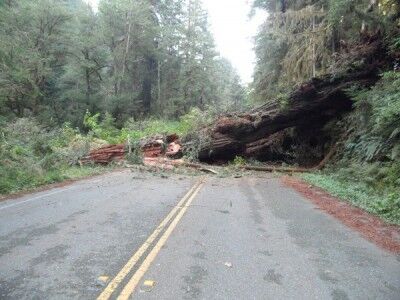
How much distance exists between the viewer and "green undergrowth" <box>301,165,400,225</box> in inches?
406

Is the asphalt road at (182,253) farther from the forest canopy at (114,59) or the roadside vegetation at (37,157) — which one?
the forest canopy at (114,59)

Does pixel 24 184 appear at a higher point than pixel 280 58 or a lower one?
lower

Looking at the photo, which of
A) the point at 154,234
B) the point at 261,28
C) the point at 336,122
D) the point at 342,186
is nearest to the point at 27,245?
the point at 154,234

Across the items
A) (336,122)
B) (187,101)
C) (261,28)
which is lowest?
(336,122)

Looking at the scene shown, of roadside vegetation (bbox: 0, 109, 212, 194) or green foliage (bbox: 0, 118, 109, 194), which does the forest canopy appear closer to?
roadside vegetation (bbox: 0, 109, 212, 194)

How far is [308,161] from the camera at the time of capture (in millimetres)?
24031

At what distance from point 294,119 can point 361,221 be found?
46.9 ft

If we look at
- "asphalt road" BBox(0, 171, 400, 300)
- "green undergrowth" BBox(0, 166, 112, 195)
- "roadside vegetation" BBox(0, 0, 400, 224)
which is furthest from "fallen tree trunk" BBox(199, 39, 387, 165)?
"asphalt road" BBox(0, 171, 400, 300)

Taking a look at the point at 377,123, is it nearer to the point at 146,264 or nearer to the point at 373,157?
the point at 373,157

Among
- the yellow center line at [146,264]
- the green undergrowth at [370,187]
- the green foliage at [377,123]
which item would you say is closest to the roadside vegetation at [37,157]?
the yellow center line at [146,264]

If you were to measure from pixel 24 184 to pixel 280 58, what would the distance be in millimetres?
19804

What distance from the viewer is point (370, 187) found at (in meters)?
13.5

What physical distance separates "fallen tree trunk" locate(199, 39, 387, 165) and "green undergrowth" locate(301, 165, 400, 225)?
6.15 m

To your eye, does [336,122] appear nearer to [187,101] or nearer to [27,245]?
[27,245]
